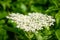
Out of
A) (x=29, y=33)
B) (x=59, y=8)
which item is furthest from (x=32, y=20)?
(x=59, y=8)

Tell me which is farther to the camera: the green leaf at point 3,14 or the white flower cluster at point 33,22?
the green leaf at point 3,14

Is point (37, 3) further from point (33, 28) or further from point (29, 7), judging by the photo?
point (33, 28)

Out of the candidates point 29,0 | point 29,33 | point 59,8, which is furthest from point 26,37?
point 29,0

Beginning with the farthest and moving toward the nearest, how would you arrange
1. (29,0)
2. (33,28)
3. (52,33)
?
1. (29,0)
2. (52,33)
3. (33,28)

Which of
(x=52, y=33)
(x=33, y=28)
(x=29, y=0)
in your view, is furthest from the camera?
(x=29, y=0)

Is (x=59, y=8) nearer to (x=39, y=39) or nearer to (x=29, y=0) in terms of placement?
(x=39, y=39)

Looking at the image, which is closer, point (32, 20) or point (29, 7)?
point (32, 20)

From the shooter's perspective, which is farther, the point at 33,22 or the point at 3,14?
the point at 3,14

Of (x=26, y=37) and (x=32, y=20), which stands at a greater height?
(x=32, y=20)

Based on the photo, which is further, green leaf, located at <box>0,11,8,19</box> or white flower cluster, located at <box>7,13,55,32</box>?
green leaf, located at <box>0,11,8,19</box>
